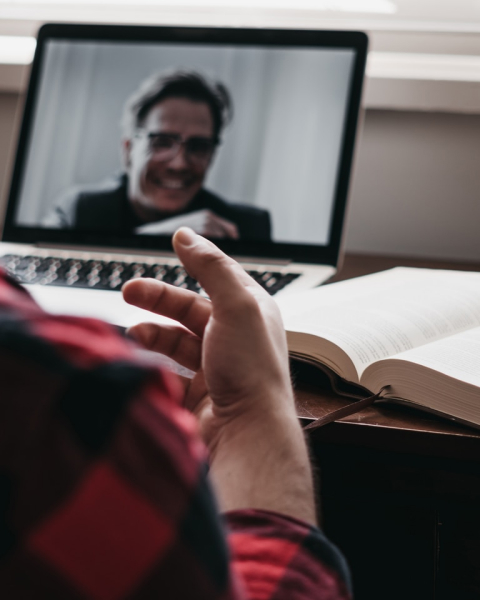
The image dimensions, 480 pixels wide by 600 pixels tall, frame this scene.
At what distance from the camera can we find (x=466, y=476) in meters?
0.45

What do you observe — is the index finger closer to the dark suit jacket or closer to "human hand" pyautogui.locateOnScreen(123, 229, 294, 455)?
"human hand" pyautogui.locateOnScreen(123, 229, 294, 455)

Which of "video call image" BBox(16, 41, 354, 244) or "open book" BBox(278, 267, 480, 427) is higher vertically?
"video call image" BBox(16, 41, 354, 244)

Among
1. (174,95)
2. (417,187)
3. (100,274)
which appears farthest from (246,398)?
(417,187)

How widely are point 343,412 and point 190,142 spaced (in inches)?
22.9

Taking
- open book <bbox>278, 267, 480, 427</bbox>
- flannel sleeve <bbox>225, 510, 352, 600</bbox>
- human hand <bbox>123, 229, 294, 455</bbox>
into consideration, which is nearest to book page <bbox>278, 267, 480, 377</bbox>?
open book <bbox>278, 267, 480, 427</bbox>

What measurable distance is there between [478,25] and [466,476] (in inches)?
36.7

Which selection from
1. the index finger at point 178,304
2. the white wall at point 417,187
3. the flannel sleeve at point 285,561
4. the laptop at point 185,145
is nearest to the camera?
the flannel sleeve at point 285,561

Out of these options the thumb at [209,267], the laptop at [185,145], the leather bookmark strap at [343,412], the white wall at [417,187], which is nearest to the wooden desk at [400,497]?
the leather bookmark strap at [343,412]

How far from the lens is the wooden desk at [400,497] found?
0.46 metres

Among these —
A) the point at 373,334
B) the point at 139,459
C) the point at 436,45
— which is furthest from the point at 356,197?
the point at 139,459

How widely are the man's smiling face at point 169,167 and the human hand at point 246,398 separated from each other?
1.67 feet

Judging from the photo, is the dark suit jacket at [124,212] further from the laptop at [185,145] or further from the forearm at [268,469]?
the forearm at [268,469]

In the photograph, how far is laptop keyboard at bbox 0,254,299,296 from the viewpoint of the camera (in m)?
0.74

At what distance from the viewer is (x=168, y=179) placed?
945mm
